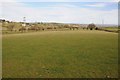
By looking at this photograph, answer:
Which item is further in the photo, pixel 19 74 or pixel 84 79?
pixel 19 74

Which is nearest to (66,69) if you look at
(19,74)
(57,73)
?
(57,73)

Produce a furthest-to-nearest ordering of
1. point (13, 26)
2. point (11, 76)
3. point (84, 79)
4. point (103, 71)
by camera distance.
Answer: point (13, 26)
point (103, 71)
point (11, 76)
point (84, 79)

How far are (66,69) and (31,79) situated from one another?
8.47 feet

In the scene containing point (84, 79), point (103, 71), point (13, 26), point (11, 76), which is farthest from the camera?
point (13, 26)

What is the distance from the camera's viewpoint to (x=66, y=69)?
1072cm

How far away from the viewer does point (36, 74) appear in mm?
9578

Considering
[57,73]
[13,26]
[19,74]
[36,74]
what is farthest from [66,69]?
[13,26]

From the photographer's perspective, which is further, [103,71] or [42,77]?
[103,71]

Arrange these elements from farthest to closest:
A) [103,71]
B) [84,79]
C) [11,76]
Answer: [103,71], [11,76], [84,79]

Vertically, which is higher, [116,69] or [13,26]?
[13,26]

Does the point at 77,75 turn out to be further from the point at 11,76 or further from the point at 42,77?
the point at 11,76

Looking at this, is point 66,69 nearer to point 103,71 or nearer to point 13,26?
point 103,71

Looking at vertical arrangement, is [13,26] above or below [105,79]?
above

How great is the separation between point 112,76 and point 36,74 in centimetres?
337
